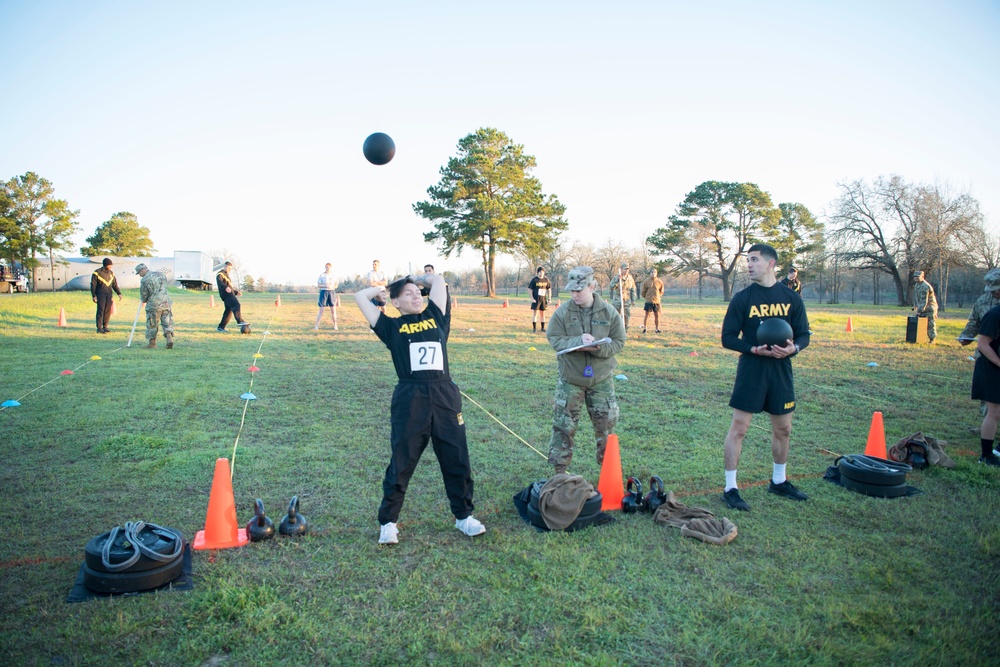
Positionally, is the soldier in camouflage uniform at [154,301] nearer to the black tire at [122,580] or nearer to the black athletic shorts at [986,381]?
the black tire at [122,580]

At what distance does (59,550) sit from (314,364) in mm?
8240

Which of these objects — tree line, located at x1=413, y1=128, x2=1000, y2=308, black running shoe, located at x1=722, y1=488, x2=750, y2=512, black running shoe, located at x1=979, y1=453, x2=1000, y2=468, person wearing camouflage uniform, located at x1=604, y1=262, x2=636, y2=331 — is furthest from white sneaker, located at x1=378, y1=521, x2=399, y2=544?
tree line, located at x1=413, y1=128, x2=1000, y2=308

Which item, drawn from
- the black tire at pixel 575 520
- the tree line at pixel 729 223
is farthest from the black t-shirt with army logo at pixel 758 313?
the tree line at pixel 729 223

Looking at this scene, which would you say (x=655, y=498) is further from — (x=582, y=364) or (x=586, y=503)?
(x=582, y=364)

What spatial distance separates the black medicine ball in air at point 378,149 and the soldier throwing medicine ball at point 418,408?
1.93 metres

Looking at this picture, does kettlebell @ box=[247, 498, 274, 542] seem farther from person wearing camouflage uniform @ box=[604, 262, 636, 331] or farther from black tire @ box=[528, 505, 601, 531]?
person wearing camouflage uniform @ box=[604, 262, 636, 331]

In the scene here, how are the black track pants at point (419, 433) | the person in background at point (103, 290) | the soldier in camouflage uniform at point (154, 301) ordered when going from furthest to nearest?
the person in background at point (103, 290)
the soldier in camouflage uniform at point (154, 301)
the black track pants at point (419, 433)

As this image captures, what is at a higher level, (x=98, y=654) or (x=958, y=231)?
(x=958, y=231)

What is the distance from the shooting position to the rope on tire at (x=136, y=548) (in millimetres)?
3338

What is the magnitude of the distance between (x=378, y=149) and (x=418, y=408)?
296cm

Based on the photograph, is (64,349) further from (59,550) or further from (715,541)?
(715,541)

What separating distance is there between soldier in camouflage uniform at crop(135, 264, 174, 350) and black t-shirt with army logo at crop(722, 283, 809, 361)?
12.0 metres

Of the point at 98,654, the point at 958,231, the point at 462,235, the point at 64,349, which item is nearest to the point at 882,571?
the point at 98,654

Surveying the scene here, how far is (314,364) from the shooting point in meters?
12.0
